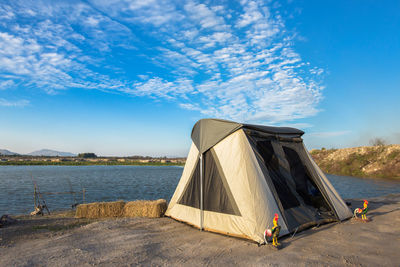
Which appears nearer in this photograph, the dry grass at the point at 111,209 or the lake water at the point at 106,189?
the dry grass at the point at 111,209

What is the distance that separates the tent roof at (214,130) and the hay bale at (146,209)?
3.14 m

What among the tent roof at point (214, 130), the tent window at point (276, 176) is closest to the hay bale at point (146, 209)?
the tent roof at point (214, 130)

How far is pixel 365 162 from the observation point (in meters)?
36.2

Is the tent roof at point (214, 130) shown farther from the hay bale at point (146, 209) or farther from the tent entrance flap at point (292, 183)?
the hay bale at point (146, 209)

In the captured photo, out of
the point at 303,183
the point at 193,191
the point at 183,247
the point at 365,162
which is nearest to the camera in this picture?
the point at 183,247

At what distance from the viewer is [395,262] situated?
179 inches

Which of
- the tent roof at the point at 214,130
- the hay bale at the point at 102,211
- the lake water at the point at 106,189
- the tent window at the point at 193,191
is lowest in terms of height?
the lake water at the point at 106,189

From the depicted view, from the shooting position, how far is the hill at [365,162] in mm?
31469

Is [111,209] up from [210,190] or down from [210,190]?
down

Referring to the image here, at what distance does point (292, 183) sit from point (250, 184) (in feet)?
7.14

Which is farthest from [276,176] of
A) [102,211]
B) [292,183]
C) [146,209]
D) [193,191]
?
[102,211]

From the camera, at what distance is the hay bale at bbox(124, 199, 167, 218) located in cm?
892

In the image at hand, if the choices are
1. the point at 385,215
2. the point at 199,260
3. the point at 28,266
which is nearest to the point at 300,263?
the point at 199,260

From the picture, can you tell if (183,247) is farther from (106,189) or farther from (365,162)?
(365,162)
